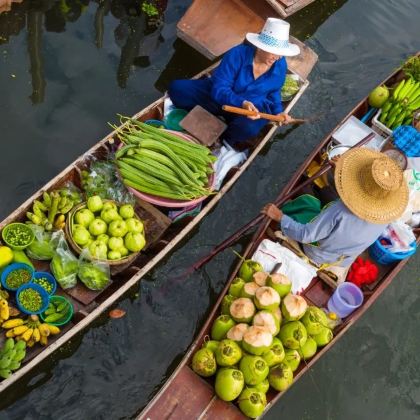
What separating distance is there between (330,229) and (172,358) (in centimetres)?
244

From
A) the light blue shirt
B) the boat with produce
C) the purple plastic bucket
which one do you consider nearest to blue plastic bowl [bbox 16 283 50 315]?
the boat with produce

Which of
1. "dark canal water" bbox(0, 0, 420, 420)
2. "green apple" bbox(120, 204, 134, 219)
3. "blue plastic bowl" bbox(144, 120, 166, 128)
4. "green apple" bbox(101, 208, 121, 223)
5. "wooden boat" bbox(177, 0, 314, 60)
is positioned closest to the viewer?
"green apple" bbox(101, 208, 121, 223)

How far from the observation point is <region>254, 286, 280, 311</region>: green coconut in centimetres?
476

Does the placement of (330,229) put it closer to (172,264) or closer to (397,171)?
(397,171)

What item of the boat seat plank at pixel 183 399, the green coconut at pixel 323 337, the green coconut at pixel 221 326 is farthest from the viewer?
the green coconut at pixel 323 337

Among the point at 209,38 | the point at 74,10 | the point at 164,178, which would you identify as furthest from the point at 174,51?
the point at 164,178

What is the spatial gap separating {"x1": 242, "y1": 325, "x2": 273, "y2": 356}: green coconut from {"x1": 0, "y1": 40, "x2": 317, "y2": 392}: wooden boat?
1297 mm

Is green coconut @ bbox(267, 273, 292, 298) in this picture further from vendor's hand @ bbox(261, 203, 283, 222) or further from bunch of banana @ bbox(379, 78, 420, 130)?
bunch of banana @ bbox(379, 78, 420, 130)

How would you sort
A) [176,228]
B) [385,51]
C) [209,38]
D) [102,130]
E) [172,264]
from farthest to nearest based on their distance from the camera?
[385,51], [209,38], [102,130], [172,264], [176,228]

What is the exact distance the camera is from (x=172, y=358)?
19.8 feet

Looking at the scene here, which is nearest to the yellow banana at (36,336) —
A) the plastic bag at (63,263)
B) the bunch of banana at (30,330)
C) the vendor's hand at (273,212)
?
the bunch of banana at (30,330)

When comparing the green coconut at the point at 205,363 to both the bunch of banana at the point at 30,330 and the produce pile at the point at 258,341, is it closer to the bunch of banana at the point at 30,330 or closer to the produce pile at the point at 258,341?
the produce pile at the point at 258,341

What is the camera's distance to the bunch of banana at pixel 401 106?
717 cm

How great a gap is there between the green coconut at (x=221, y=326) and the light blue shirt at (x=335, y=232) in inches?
46.1
